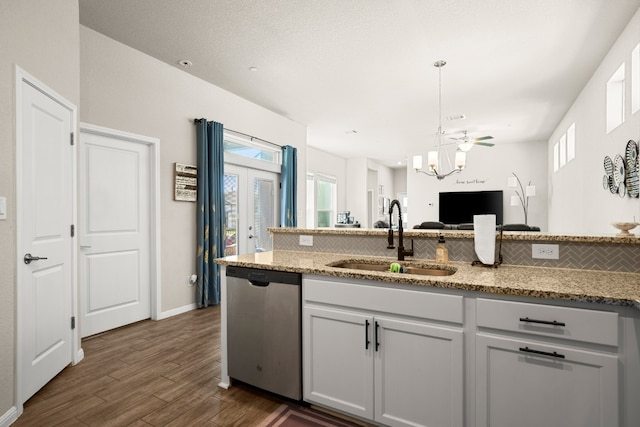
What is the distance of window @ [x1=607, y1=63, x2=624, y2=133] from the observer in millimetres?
3400

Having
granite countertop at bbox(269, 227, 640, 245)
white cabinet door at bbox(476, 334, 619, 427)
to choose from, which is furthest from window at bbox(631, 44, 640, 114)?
white cabinet door at bbox(476, 334, 619, 427)

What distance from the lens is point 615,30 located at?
10.4 ft

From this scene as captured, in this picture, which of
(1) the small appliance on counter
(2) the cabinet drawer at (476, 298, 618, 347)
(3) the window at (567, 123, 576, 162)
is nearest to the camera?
(2) the cabinet drawer at (476, 298, 618, 347)

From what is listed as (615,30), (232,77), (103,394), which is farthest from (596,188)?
(103,394)

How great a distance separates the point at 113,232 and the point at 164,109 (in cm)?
146

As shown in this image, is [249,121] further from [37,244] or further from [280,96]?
[37,244]

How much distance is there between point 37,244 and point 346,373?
2.09 metres

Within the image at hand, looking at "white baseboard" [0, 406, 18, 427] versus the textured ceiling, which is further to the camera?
the textured ceiling

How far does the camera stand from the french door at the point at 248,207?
16.0 feet

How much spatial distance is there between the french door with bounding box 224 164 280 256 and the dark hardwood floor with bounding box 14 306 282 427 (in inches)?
77.4

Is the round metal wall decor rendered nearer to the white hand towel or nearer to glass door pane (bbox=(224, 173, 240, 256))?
the white hand towel

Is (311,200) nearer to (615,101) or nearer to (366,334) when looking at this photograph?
(615,101)

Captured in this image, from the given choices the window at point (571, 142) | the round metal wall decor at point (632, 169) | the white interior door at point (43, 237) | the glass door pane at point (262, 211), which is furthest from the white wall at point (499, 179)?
the white interior door at point (43, 237)

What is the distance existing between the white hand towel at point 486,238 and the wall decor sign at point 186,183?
10.6 ft
